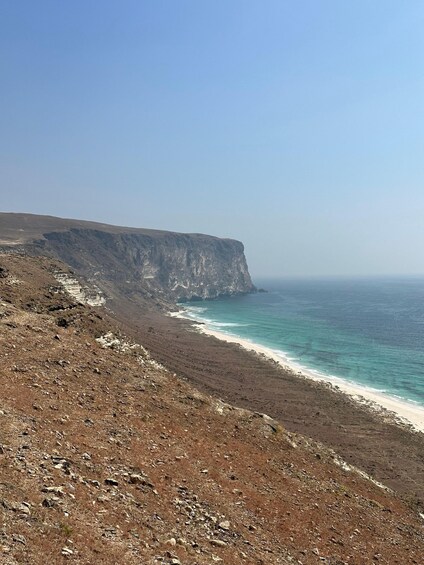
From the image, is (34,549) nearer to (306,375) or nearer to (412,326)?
(306,375)

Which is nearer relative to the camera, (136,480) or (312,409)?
(136,480)

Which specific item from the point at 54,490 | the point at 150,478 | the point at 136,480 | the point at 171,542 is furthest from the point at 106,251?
the point at 171,542

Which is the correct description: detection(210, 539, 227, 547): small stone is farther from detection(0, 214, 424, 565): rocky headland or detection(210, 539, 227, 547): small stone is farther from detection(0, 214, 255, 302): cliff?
detection(0, 214, 255, 302): cliff

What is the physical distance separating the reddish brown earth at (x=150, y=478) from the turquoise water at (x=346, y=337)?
137 feet

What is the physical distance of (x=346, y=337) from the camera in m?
102

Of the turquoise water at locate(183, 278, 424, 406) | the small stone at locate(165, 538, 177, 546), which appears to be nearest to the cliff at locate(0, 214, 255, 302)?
the turquoise water at locate(183, 278, 424, 406)

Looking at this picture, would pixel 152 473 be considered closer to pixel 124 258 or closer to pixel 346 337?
pixel 346 337

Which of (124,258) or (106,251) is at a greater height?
(106,251)

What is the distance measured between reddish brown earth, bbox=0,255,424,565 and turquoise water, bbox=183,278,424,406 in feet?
137

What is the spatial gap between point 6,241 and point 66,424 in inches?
4375

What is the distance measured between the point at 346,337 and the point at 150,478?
93.4 m

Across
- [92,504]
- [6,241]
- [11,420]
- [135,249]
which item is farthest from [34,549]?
[135,249]

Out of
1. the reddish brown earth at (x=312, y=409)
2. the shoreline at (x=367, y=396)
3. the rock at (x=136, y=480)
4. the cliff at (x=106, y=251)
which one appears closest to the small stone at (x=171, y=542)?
the rock at (x=136, y=480)

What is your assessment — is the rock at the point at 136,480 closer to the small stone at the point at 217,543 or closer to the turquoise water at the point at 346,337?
the small stone at the point at 217,543
